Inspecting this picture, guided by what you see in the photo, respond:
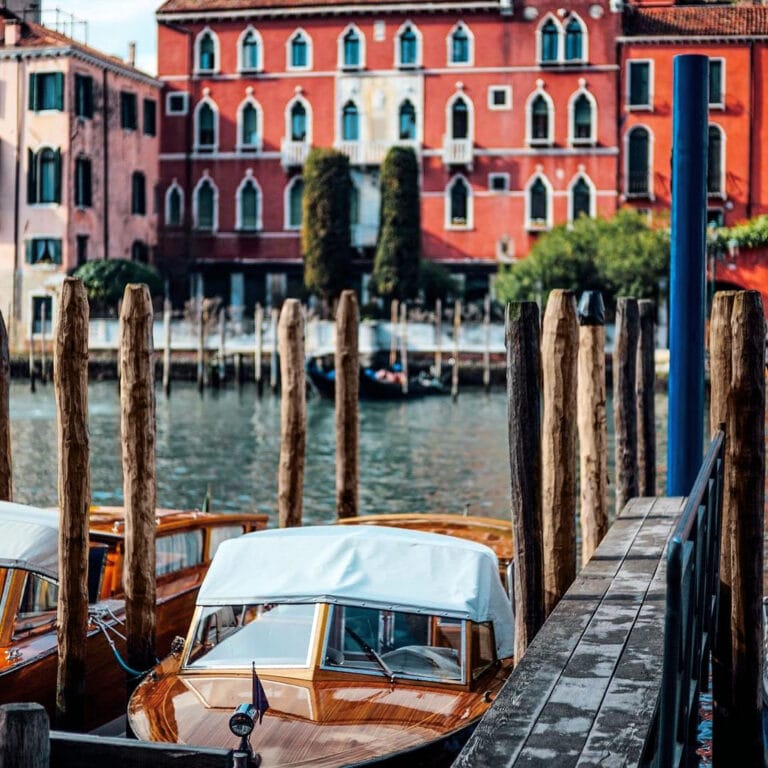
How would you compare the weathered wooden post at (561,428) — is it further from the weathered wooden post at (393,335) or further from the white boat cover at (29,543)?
the weathered wooden post at (393,335)

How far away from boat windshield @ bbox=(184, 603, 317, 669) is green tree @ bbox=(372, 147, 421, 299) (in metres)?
28.2

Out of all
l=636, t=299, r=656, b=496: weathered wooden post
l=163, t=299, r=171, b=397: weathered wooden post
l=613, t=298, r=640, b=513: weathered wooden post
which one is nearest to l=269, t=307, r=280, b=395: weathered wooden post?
l=163, t=299, r=171, b=397: weathered wooden post

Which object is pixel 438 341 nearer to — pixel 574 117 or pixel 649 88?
pixel 574 117

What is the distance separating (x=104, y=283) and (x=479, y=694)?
30005 millimetres

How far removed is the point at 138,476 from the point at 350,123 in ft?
101

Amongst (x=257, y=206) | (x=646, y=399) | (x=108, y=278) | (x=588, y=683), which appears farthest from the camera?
(x=257, y=206)

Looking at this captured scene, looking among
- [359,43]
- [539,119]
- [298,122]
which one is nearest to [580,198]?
[539,119]

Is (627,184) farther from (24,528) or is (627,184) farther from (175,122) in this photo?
(24,528)

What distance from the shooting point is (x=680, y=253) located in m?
8.12

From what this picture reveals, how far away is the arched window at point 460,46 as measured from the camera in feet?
122

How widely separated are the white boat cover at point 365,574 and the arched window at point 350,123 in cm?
3152

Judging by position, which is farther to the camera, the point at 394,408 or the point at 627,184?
the point at 627,184

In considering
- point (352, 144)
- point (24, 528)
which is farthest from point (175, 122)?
point (24, 528)

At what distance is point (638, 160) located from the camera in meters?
37.1
